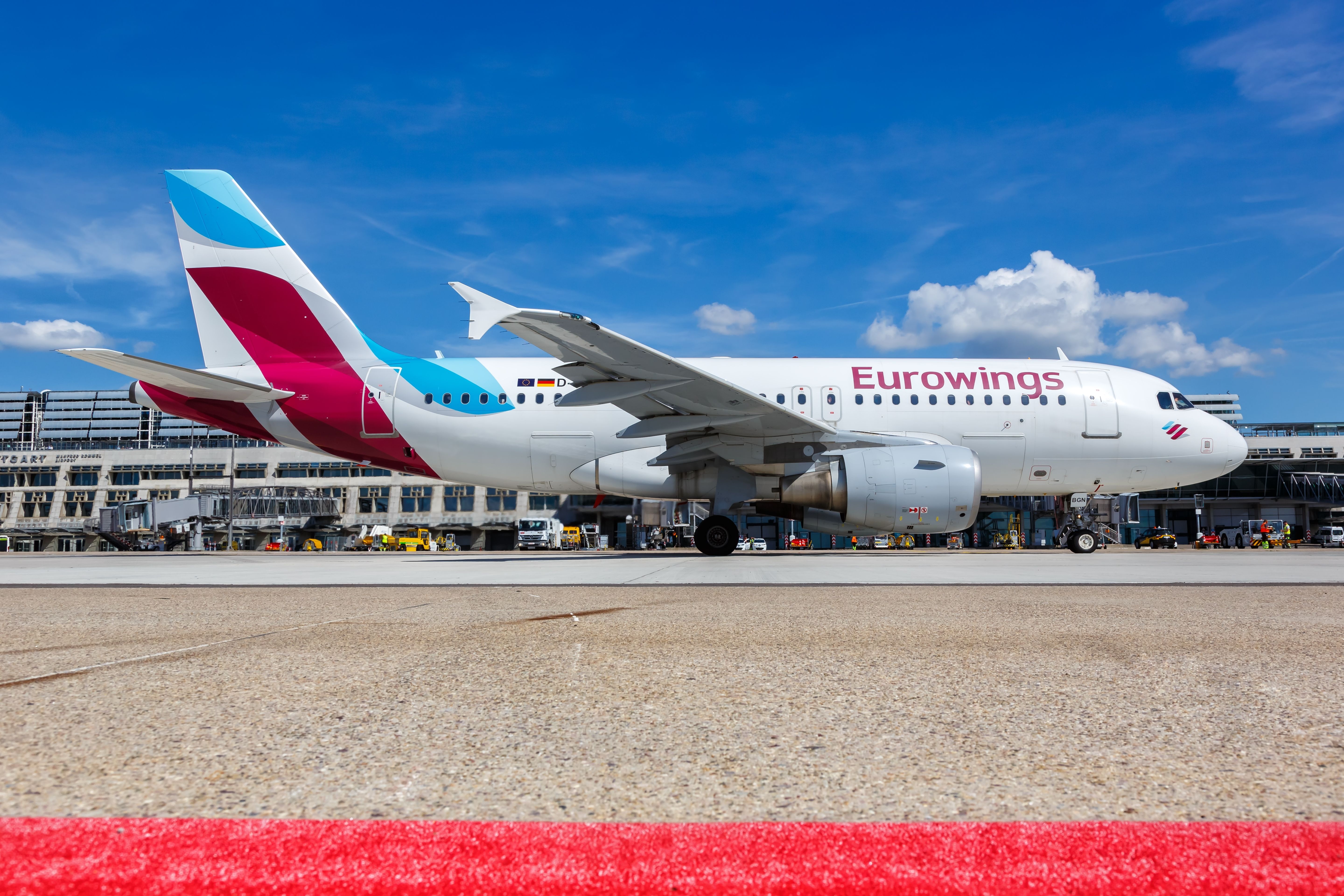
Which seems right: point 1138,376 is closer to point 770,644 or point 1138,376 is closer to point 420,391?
point 420,391

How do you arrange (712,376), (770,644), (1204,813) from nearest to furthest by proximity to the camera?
(1204,813) → (770,644) → (712,376)

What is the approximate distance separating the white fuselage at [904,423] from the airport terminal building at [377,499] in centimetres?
3198

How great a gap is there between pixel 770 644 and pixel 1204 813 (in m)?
2.46

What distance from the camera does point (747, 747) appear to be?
2139mm

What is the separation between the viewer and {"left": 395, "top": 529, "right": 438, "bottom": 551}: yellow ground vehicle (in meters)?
47.5

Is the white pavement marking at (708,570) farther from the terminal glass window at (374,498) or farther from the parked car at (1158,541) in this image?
the terminal glass window at (374,498)

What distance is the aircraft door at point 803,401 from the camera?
15.4 metres

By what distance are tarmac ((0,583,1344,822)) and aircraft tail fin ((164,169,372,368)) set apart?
10.8m

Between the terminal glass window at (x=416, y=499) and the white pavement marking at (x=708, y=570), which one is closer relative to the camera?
the white pavement marking at (x=708, y=570)

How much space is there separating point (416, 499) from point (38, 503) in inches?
Answer: 1246

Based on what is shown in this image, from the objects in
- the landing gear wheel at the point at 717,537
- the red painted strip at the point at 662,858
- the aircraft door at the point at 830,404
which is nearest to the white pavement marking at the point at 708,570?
the landing gear wheel at the point at 717,537

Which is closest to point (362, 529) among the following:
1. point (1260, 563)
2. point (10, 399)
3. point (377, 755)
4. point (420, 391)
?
point (420, 391)

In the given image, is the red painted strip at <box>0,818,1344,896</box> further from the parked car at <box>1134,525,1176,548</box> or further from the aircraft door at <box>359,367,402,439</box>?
the parked car at <box>1134,525,1176,548</box>

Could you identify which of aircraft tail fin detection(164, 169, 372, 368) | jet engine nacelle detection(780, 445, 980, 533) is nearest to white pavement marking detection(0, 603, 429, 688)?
jet engine nacelle detection(780, 445, 980, 533)
